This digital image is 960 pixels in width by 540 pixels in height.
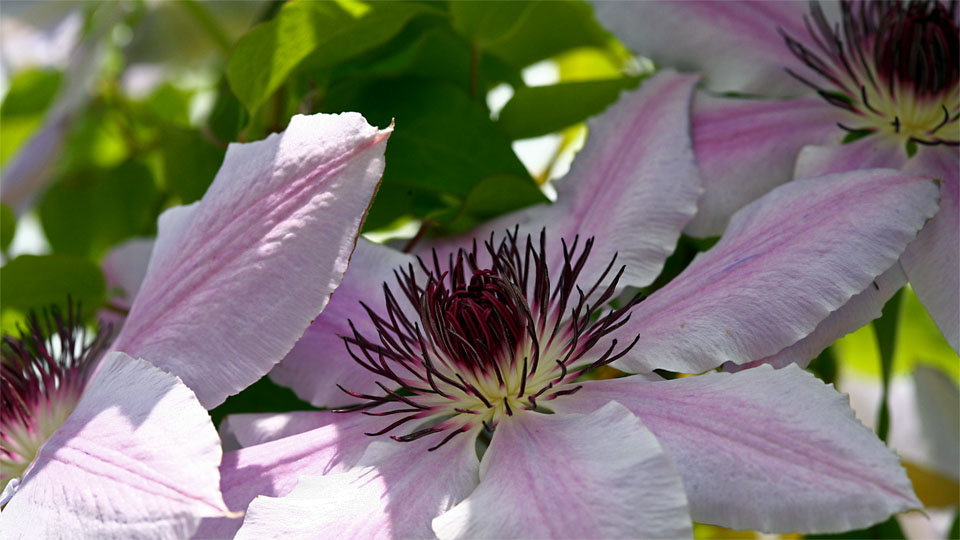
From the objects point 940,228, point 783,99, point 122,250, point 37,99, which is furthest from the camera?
point 37,99

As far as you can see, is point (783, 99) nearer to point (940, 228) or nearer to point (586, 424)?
point (940, 228)

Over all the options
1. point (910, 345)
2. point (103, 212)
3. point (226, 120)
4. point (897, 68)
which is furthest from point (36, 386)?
point (910, 345)

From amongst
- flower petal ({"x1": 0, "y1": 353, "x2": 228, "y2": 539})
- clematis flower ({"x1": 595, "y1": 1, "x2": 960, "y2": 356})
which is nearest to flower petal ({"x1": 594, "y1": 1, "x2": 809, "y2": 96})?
clematis flower ({"x1": 595, "y1": 1, "x2": 960, "y2": 356})

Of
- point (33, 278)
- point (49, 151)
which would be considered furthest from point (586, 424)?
point (49, 151)

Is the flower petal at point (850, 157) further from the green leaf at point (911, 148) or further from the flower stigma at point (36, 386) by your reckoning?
the flower stigma at point (36, 386)

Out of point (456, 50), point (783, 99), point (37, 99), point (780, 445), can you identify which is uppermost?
point (37, 99)

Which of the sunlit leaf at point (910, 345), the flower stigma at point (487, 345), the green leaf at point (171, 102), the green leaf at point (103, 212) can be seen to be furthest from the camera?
the green leaf at point (171, 102)

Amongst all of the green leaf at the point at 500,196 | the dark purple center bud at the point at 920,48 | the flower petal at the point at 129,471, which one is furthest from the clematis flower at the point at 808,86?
the flower petal at the point at 129,471

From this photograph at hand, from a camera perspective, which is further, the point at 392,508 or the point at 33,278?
the point at 33,278
